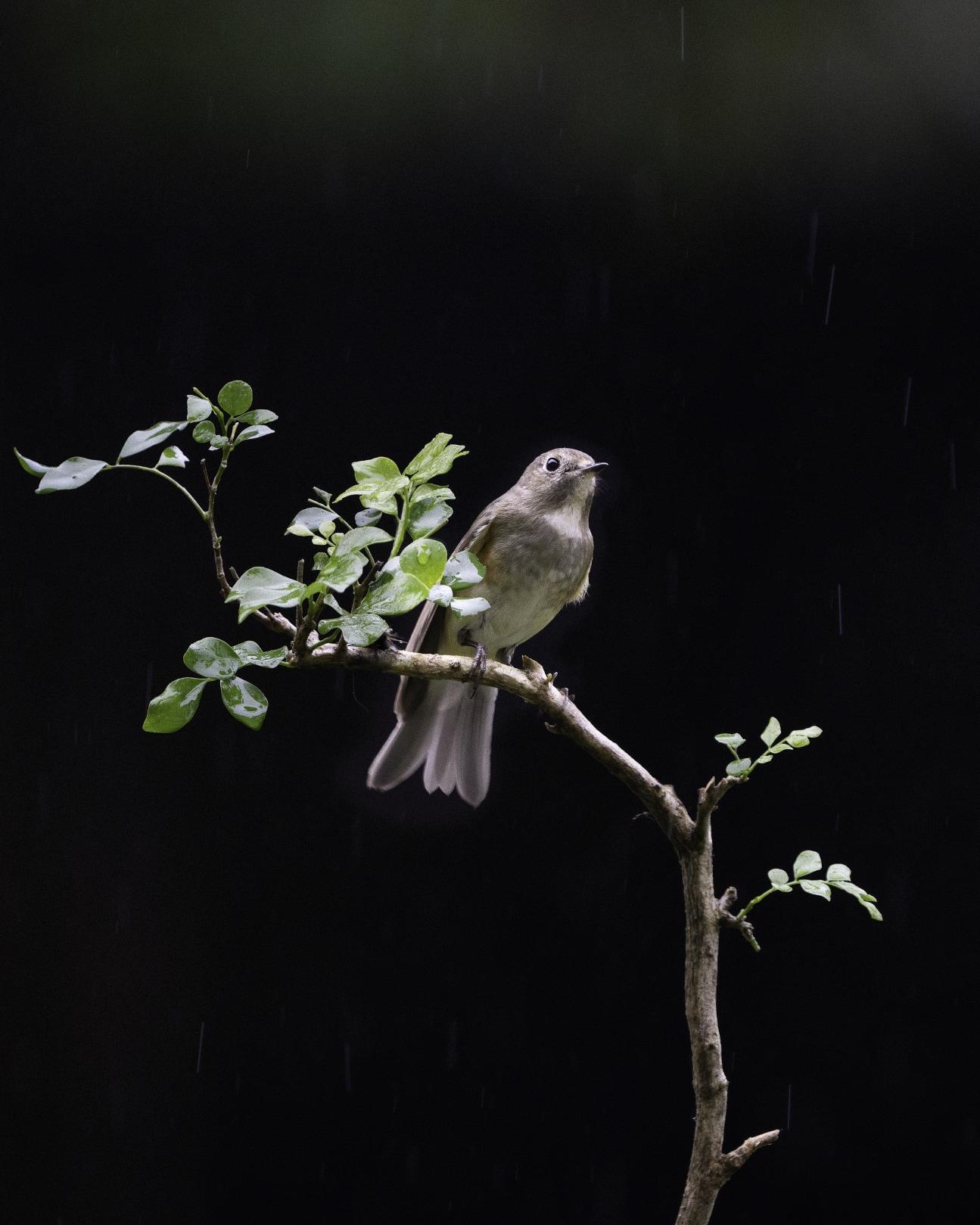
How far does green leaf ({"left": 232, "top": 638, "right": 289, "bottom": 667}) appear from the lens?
1.33m

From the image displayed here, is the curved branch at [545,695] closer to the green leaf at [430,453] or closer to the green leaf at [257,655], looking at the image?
the green leaf at [257,655]

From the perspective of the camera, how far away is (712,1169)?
1.50 meters

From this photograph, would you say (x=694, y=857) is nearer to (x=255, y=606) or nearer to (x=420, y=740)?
(x=420, y=740)

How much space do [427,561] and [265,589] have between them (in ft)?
0.58

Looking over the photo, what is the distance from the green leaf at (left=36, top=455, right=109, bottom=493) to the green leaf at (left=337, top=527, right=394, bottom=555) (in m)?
0.29

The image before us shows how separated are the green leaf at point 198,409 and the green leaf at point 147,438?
32 mm

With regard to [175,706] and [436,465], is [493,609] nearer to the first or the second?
[436,465]

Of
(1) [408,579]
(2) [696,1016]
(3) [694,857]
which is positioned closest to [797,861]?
(3) [694,857]

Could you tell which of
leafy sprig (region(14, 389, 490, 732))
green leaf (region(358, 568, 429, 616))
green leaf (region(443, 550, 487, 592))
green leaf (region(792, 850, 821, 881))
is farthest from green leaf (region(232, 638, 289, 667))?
green leaf (region(792, 850, 821, 881))

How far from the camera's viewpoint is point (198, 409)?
137 cm

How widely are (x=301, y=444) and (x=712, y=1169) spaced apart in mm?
1437

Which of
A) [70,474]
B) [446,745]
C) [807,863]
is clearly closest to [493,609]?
[446,745]

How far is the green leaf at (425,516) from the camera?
4.43 ft

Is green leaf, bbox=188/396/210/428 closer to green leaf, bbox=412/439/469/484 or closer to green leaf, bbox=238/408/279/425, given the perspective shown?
green leaf, bbox=238/408/279/425
